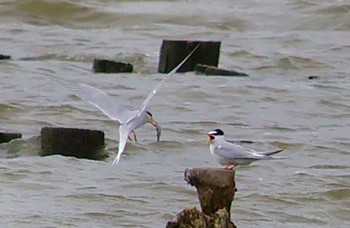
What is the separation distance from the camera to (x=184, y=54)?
15.4m

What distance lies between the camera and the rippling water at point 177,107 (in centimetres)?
886

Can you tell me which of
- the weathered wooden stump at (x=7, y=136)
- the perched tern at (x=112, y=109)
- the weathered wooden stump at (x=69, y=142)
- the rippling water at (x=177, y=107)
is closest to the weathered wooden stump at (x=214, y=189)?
the perched tern at (x=112, y=109)

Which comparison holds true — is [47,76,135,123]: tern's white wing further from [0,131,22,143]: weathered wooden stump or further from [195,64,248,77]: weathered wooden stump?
[195,64,248,77]: weathered wooden stump

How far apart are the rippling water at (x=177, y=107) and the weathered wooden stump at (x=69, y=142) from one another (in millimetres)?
73

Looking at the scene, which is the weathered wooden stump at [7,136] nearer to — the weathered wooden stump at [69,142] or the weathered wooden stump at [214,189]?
the weathered wooden stump at [69,142]

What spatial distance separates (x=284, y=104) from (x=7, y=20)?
29.7 feet

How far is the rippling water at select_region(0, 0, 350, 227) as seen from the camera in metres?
8.86

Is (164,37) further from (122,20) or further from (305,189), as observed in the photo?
(305,189)

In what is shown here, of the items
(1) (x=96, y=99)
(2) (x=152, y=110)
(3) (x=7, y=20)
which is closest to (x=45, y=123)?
(2) (x=152, y=110)

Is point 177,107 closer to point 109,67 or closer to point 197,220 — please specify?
point 109,67

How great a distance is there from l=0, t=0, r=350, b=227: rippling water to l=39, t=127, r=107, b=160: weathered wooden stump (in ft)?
0.24

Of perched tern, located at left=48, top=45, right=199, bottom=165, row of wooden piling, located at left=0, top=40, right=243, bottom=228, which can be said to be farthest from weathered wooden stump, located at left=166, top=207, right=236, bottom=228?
perched tern, located at left=48, top=45, right=199, bottom=165

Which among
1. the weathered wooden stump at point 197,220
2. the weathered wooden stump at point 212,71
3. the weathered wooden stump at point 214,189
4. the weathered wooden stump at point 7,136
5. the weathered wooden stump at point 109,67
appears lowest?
the weathered wooden stump at point 7,136

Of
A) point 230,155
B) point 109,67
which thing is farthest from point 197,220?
point 109,67
